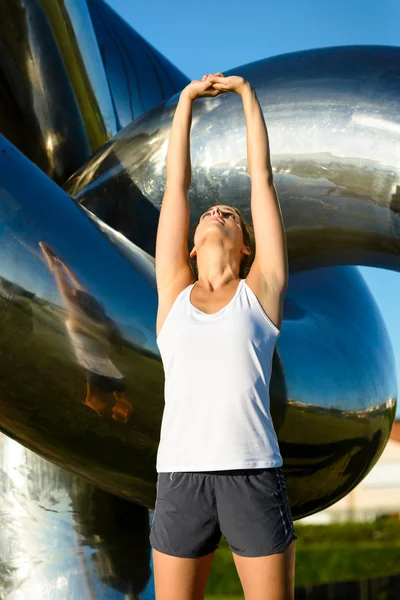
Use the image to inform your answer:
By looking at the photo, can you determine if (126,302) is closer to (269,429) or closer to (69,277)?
(69,277)

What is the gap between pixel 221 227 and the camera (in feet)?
5.20

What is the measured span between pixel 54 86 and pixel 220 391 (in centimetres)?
117

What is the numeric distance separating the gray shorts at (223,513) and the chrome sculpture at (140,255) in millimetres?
215

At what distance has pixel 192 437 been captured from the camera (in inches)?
55.0

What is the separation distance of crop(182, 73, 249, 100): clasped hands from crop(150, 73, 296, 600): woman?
21cm

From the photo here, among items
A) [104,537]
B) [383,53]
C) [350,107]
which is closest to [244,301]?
[350,107]

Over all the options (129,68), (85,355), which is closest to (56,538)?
(85,355)

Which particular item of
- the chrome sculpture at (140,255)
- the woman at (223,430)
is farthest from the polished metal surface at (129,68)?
the woman at (223,430)

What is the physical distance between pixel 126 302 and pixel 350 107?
0.56m

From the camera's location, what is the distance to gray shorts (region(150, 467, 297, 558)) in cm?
135

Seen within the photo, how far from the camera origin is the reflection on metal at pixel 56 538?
6.40 ft

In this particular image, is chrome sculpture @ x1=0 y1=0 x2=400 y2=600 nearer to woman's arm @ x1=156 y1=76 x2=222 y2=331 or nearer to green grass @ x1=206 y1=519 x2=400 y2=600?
woman's arm @ x1=156 y1=76 x2=222 y2=331

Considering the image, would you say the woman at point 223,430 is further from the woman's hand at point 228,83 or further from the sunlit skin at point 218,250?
the woman's hand at point 228,83

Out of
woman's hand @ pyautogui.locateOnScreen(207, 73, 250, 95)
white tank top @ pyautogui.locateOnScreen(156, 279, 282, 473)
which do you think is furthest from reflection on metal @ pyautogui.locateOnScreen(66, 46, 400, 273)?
white tank top @ pyautogui.locateOnScreen(156, 279, 282, 473)
